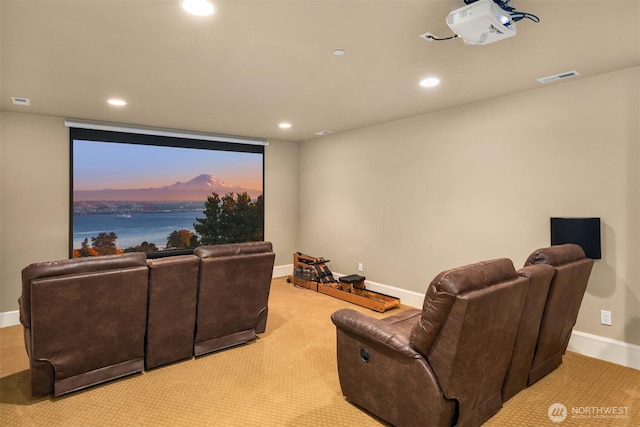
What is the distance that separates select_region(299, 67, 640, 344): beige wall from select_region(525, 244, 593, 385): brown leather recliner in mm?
712

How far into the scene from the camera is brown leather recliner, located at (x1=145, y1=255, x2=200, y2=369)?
114 inches

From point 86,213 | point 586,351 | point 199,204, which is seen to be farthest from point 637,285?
point 86,213

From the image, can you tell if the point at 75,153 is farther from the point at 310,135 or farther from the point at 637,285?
the point at 637,285

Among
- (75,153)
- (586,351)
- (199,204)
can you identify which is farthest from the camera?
(199,204)

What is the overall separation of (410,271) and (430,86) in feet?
8.27

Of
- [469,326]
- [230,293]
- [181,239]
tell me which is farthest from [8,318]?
[469,326]

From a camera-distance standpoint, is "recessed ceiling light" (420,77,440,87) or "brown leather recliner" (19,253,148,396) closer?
"brown leather recliner" (19,253,148,396)

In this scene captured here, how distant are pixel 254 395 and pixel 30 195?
3.99m

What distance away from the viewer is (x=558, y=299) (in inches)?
102

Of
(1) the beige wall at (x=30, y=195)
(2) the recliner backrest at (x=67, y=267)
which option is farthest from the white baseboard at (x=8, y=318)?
(2) the recliner backrest at (x=67, y=267)

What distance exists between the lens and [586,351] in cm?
339

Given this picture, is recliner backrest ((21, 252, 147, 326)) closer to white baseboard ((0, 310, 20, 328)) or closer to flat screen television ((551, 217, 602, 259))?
white baseboard ((0, 310, 20, 328))

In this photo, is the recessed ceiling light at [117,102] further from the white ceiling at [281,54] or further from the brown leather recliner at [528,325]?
the brown leather recliner at [528,325]

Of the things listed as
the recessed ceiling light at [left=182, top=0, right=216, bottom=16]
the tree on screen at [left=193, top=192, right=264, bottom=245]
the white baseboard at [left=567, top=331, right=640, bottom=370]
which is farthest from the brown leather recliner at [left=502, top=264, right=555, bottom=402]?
the tree on screen at [left=193, top=192, right=264, bottom=245]
